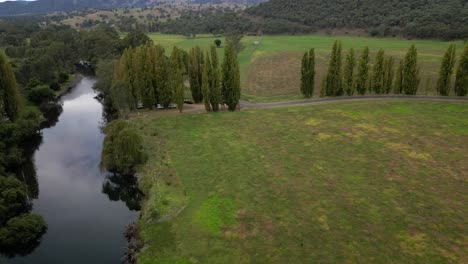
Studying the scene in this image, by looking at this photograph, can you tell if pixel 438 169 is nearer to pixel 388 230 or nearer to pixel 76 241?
pixel 388 230

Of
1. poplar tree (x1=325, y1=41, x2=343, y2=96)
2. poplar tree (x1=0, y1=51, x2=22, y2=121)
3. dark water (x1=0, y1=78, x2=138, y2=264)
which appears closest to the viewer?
dark water (x1=0, y1=78, x2=138, y2=264)

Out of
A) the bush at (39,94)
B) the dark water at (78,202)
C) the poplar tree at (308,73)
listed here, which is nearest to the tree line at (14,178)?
the dark water at (78,202)

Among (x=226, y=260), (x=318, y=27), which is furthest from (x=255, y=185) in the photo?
(x=318, y=27)

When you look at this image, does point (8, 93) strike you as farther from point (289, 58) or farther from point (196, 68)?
point (289, 58)

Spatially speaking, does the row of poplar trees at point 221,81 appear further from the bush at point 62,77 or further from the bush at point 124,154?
the bush at point 62,77

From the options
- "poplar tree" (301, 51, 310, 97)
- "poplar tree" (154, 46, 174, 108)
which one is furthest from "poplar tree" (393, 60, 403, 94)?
"poplar tree" (154, 46, 174, 108)

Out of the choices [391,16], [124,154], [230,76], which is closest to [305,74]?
[230,76]

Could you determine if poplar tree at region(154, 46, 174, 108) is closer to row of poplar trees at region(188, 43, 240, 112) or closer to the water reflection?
row of poplar trees at region(188, 43, 240, 112)
